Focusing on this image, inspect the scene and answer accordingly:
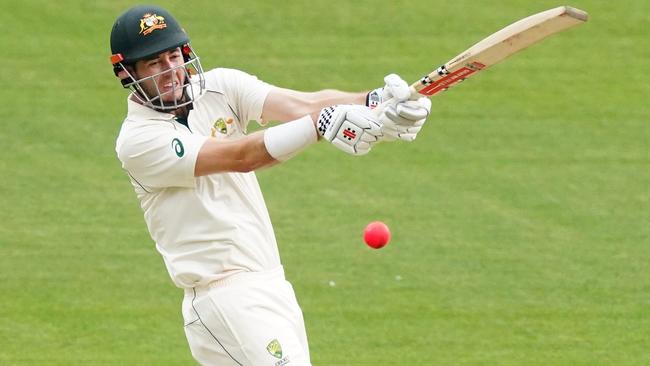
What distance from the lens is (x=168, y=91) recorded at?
274 inches


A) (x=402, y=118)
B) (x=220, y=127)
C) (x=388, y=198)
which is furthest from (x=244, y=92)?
(x=388, y=198)

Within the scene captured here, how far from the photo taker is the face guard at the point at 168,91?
Answer: 6953 mm

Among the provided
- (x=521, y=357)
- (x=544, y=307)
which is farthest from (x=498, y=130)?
(x=521, y=357)

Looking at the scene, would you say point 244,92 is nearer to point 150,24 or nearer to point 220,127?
point 220,127

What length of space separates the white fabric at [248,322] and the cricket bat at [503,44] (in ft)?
4.31

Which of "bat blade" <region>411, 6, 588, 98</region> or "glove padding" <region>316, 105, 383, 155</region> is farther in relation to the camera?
"glove padding" <region>316, 105, 383, 155</region>

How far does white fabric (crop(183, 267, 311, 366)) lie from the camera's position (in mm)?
6812

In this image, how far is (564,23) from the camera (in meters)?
5.98

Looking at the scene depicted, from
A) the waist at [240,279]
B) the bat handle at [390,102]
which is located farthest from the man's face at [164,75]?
the bat handle at [390,102]

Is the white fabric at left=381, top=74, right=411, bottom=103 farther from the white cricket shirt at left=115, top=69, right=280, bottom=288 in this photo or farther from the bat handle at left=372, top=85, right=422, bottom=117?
the white cricket shirt at left=115, top=69, right=280, bottom=288

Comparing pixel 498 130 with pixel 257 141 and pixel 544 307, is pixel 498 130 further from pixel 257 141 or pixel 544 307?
pixel 257 141

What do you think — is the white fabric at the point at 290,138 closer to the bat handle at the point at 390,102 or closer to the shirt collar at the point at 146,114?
Result: the bat handle at the point at 390,102

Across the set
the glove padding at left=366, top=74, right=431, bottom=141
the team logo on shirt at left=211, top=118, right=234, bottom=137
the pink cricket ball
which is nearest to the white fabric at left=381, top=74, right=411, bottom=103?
the glove padding at left=366, top=74, right=431, bottom=141

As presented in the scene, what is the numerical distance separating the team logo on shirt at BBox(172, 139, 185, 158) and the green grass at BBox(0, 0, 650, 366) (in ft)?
10.3
